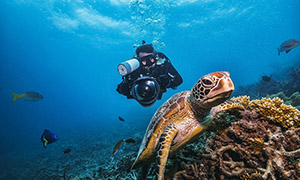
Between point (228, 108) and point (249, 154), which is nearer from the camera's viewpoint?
point (249, 154)

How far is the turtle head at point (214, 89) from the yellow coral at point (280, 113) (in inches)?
39.5

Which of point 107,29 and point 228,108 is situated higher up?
point 107,29

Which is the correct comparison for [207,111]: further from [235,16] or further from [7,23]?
[7,23]

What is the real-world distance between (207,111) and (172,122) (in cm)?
58

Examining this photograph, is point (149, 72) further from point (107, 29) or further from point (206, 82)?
point (107, 29)

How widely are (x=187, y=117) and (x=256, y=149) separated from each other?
3.12 ft

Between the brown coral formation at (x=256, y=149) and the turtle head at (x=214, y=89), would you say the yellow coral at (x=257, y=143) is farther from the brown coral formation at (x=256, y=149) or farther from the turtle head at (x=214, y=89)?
the turtle head at (x=214, y=89)

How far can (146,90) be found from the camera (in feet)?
9.29

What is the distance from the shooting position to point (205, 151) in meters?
2.04

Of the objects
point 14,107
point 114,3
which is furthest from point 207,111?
point 14,107

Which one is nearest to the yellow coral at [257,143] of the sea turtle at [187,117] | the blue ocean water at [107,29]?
the sea turtle at [187,117]

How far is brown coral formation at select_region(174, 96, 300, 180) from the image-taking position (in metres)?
1.53

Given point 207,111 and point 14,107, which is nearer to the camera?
point 207,111

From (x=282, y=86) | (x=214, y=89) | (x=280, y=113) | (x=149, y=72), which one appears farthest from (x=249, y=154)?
(x=282, y=86)
